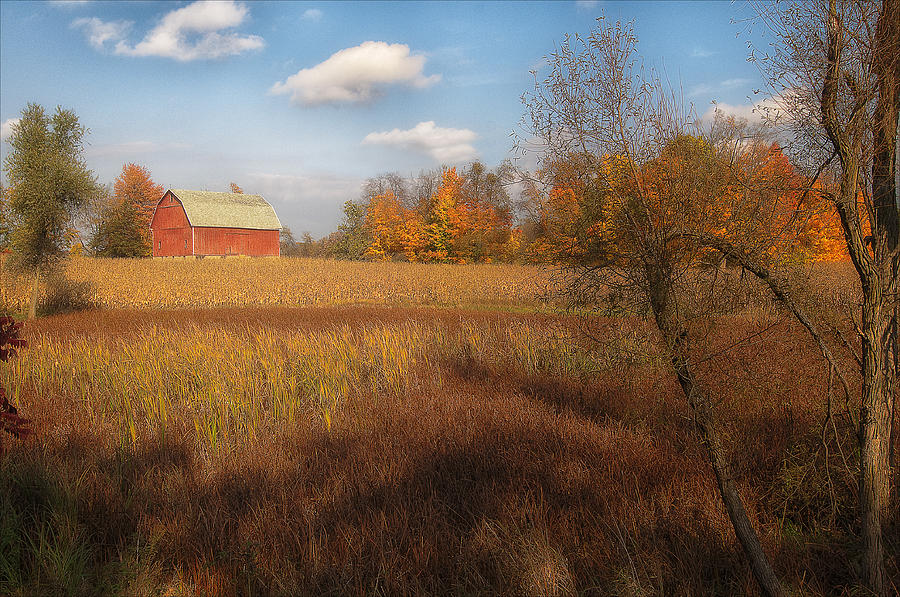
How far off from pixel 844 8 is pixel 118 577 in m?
5.90

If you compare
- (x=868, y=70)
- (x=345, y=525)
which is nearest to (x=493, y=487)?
(x=345, y=525)

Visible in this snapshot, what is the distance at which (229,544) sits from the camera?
3523 mm

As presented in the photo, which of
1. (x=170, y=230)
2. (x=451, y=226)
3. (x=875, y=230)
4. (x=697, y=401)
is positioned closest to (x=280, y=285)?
(x=451, y=226)

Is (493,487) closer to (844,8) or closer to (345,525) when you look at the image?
(345,525)

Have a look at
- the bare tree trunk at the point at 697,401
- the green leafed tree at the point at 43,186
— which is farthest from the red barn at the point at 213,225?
the bare tree trunk at the point at 697,401

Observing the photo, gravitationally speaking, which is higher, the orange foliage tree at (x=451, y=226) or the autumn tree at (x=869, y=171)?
the orange foliage tree at (x=451, y=226)

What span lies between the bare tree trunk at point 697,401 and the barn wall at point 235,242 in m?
49.9

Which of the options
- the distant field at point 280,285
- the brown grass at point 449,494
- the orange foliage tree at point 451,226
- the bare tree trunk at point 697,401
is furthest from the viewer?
the orange foliage tree at point 451,226

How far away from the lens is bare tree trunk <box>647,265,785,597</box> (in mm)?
2895

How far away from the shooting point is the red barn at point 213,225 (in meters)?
46.7

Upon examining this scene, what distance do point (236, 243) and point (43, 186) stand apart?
34.6m

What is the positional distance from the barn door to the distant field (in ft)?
46.3

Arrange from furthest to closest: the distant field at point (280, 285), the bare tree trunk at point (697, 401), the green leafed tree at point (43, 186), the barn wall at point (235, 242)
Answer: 1. the barn wall at point (235, 242)
2. the distant field at point (280, 285)
3. the green leafed tree at point (43, 186)
4. the bare tree trunk at point (697, 401)

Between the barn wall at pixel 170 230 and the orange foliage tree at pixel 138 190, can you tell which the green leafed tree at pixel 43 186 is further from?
the orange foliage tree at pixel 138 190
